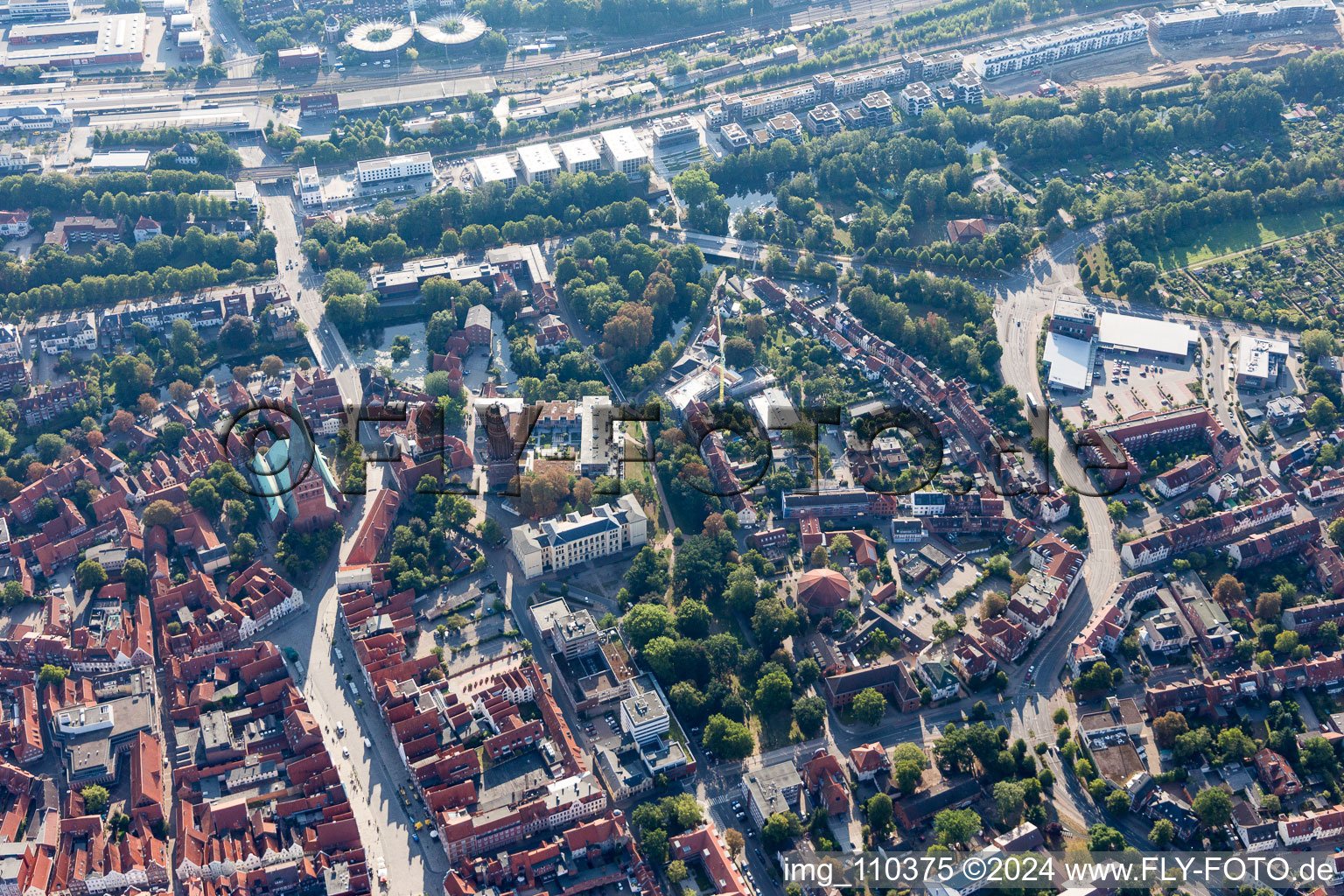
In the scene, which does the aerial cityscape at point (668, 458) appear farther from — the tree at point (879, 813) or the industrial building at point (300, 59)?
the industrial building at point (300, 59)

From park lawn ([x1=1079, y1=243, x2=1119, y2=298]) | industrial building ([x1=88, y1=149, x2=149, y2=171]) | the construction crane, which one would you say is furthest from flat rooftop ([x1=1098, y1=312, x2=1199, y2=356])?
industrial building ([x1=88, y1=149, x2=149, y2=171])

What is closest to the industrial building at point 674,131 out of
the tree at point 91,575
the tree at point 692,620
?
the tree at point 692,620

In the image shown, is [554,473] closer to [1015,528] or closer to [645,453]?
[645,453]

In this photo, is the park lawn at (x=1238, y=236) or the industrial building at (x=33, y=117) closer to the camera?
the park lawn at (x=1238, y=236)

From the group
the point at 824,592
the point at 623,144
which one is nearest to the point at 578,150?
the point at 623,144

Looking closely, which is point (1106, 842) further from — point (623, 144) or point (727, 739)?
point (623, 144)

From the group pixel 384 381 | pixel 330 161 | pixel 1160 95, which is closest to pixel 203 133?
pixel 330 161
